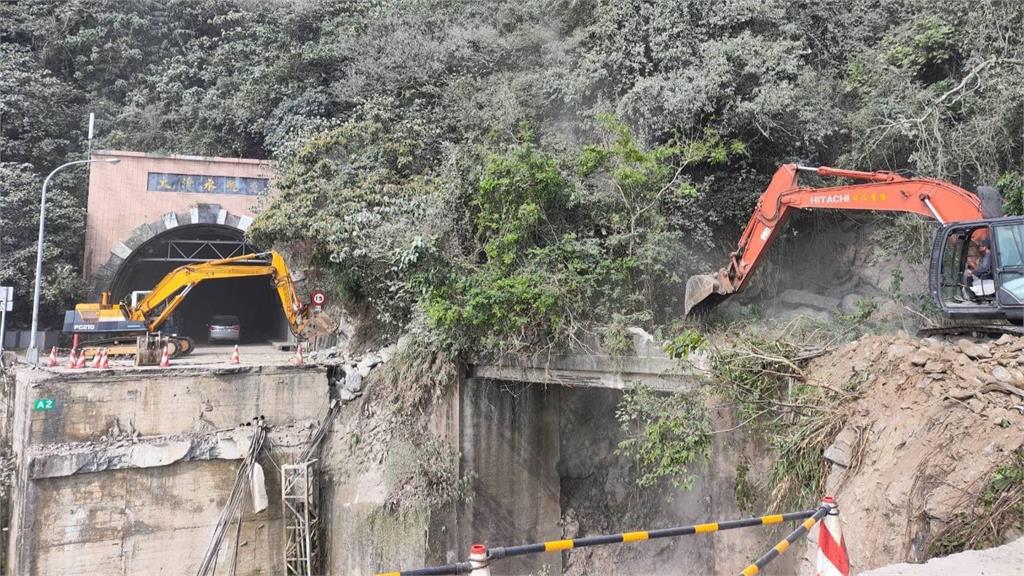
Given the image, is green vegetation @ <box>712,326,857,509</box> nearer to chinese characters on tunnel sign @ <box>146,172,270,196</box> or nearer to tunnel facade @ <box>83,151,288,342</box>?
tunnel facade @ <box>83,151,288,342</box>

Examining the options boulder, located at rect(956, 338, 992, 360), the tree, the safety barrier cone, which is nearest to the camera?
the safety barrier cone

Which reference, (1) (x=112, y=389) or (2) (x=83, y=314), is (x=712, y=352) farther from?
(2) (x=83, y=314)

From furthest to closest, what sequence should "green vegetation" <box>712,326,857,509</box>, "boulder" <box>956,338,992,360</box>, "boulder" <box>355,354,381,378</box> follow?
"boulder" <box>355,354,381,378</box> < "green vegetation" <box>712,326,857,509</box> < "boulder" <box>956,338,992,360</box>

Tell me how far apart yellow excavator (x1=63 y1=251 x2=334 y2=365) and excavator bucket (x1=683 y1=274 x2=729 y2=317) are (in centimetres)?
984

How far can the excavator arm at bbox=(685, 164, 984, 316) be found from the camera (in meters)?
8.98

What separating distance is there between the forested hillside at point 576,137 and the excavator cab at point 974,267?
14.3 ft

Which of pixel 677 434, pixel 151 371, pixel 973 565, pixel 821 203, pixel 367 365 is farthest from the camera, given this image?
pixel 367 365

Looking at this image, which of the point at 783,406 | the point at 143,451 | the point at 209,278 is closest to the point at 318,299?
the point at 209,278

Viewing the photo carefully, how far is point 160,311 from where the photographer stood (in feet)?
57.3

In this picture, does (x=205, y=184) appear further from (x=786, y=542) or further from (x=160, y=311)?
(x=786, y=542)

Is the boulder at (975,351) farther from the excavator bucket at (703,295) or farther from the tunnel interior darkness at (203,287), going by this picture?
the tunnel interior darkness at (203,287)

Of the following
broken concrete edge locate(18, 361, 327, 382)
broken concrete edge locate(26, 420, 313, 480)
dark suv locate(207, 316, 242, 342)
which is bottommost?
broken concrete edge locate(26, 420, 313, 480)

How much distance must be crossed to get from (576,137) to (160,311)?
37.2 ft

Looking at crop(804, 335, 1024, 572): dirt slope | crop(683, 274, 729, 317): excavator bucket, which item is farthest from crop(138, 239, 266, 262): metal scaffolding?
crop(804, 335, 1024, 572): dirt slope
